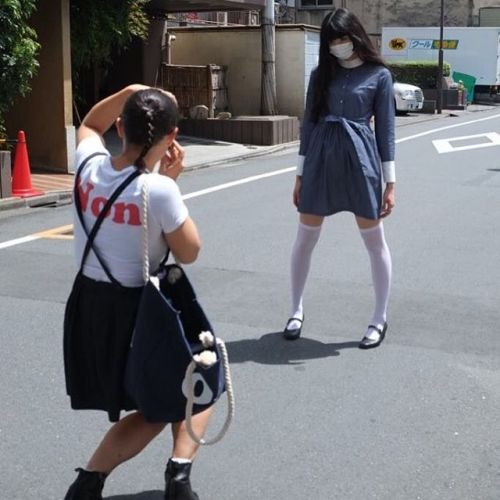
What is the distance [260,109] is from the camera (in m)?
21.4

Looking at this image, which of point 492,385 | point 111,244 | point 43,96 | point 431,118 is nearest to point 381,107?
point 492,385

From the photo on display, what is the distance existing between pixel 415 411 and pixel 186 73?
57.2 ft

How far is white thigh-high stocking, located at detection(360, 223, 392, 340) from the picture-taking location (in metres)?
5.27

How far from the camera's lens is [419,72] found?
35906mm

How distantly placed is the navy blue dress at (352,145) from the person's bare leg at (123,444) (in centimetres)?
A: 243

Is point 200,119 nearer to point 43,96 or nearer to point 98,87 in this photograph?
point 98,87

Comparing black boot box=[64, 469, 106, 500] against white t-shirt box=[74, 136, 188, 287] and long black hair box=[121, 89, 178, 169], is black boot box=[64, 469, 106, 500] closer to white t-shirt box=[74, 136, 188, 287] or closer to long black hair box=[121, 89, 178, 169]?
white t-shirt box=[74, 136, 188, 287]

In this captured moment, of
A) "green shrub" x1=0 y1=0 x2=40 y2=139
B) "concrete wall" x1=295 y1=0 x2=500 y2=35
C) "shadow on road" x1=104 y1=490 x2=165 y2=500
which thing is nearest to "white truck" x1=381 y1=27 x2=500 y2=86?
"concrete wall" x1=295 y1=0 x2=500 y2=35

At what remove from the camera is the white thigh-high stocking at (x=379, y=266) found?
527 centimetres

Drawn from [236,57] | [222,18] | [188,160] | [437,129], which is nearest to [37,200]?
[188,160]

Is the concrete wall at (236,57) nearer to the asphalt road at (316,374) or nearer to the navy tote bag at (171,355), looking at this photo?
the asphalt road at (316,374)

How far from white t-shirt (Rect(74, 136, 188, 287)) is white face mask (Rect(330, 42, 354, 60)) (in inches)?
91.0

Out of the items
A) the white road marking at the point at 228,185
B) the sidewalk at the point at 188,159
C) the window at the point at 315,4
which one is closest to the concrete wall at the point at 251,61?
the sidewalk at the point at 188,159

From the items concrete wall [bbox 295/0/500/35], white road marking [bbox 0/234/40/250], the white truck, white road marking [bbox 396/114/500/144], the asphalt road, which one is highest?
concrete wall [bbox 295/0/500/35]
